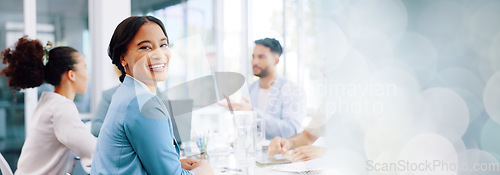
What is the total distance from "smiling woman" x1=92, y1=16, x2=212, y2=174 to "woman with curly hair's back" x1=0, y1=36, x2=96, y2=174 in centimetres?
70

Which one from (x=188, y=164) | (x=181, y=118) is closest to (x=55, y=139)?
(x=181, y=118)

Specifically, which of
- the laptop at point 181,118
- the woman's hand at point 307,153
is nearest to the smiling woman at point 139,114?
the woman's hand at point 307,153

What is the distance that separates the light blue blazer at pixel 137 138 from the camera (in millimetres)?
932

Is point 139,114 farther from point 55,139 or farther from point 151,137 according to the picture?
point 55,139

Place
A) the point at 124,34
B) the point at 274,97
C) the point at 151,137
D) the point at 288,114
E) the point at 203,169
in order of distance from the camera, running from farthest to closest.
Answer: the point at 274,97, the point at 288,114, the point at 203,169, the point at 124,34, the point at 151,137

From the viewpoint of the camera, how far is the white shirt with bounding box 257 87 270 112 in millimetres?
2901

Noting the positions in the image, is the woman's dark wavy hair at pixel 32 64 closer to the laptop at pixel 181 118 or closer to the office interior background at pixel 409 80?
the laptop at pixel 181 118

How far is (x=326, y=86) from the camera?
155 cm

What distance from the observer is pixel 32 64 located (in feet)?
5.87

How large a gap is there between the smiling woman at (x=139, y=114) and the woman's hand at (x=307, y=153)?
55 centimetres

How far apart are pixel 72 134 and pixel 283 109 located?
1586mm

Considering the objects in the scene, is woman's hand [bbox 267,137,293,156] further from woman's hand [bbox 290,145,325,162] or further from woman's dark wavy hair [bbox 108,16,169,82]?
woman's dark wavy hair [bbox 108,16,169,82]

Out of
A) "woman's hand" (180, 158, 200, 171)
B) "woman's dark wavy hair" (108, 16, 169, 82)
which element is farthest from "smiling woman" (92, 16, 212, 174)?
"woman's hand" (180, 158, 200, 171)

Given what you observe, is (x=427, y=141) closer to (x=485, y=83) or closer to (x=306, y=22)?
(x=485, y=83)
